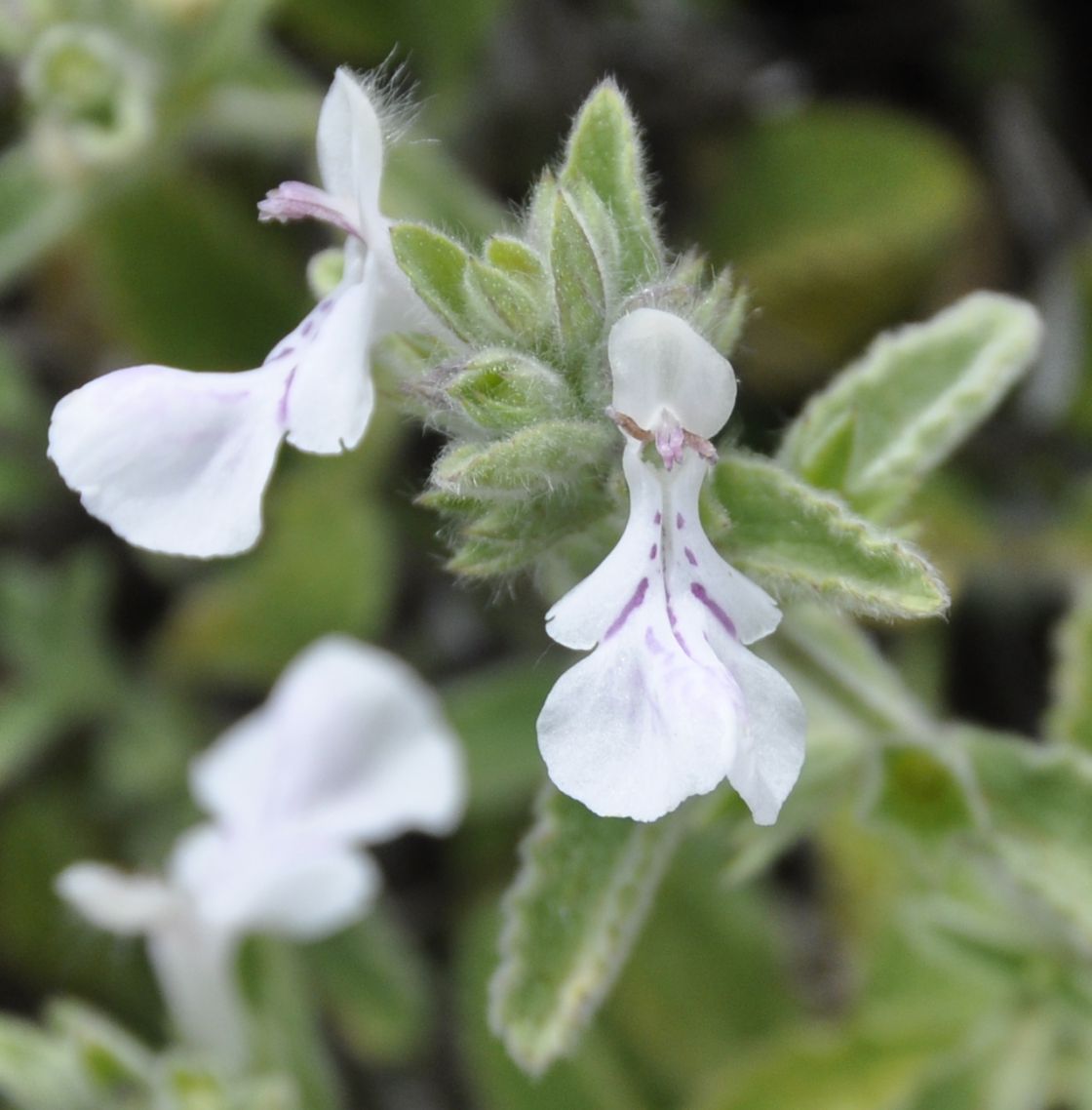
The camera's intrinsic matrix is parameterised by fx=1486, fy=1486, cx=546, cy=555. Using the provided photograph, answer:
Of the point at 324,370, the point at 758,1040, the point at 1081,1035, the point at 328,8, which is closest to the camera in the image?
the point at 324,370

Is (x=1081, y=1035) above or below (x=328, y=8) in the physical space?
below

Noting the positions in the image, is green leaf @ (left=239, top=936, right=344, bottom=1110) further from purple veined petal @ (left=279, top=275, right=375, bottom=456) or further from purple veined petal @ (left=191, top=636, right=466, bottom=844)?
purple veined petal @ (left=279, top=275, right=375, bottom=456)

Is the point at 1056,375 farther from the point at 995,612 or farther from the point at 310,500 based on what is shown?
the point at 310,500

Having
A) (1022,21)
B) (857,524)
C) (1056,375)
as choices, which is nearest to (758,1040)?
(1056,375)

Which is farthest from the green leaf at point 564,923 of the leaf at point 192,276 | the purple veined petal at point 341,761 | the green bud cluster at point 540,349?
the leaf at point 192,276

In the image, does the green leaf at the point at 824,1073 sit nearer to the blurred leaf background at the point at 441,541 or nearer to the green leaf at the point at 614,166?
the blurred leaf background at the point at 441,541

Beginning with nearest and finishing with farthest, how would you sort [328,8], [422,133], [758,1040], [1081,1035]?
[1081,1035] < [758,1040] < [422,133] < [328,8]
